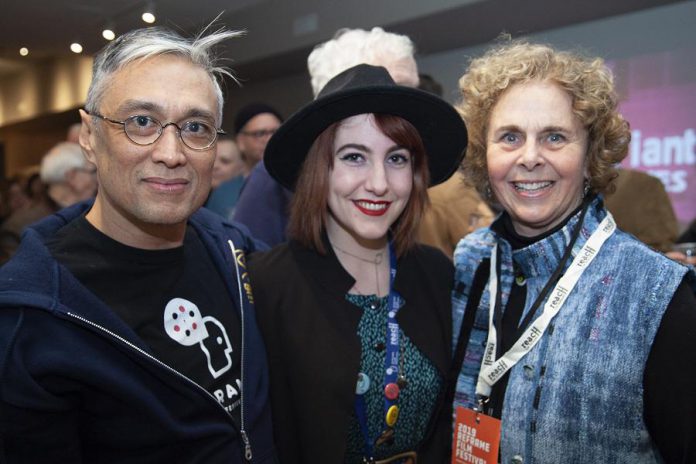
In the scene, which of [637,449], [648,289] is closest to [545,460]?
[637,449]

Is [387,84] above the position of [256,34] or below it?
below

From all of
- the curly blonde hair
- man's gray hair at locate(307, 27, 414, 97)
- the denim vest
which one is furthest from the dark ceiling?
the denim vest

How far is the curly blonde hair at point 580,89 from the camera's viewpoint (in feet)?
5.54

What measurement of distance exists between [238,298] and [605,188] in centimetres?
115

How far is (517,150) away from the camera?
171 centimetres

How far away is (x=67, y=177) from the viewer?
13.1ft

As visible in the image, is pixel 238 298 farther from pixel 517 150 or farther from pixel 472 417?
pixel 517 150

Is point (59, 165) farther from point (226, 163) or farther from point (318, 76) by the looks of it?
point (318, 76)

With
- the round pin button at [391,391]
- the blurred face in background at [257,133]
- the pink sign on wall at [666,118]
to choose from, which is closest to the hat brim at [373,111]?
the round pin button at [391,391]

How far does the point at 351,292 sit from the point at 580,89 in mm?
930

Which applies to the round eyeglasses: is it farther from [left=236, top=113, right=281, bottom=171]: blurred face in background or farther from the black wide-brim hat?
[left=236, top=113, right=281, bottom=171]: blurred face in background

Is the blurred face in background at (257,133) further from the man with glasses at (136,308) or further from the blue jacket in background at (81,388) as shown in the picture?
the blue jacket in background at (81,388)

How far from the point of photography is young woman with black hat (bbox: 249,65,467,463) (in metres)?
1.77

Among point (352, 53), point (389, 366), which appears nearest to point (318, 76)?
point (352, 53)
